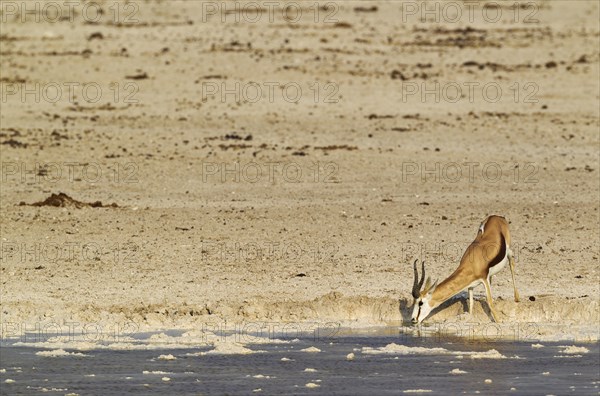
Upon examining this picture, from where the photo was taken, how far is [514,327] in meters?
12.1

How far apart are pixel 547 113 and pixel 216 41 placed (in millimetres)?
9426

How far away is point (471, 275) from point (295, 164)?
8.27 metres

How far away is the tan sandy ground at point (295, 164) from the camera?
13.1 m

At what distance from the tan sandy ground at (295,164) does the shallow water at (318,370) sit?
890 mm

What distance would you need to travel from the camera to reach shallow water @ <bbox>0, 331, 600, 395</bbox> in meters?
9.88

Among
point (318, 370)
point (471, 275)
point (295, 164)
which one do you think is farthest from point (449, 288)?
point (295, 164)

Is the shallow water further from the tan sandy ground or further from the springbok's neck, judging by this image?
the tan sandy ground

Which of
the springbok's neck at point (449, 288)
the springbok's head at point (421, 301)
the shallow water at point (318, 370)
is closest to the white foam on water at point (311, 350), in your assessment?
the shallow water at point (318, 370)

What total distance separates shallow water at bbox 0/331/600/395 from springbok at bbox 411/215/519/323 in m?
0.57

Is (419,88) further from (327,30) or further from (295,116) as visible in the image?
(327,30)

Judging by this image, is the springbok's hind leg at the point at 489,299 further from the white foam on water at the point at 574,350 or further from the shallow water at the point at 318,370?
the white foam on water at the point at 574,350

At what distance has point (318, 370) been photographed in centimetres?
1049

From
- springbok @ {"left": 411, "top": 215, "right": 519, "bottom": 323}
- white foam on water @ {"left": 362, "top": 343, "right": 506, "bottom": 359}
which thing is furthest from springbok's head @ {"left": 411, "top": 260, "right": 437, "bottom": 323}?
white foam on water @ {"left": 362, "top": 343, "right": 506, "bottom": 359}

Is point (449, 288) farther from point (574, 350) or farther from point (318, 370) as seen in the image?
point (318, 370)
